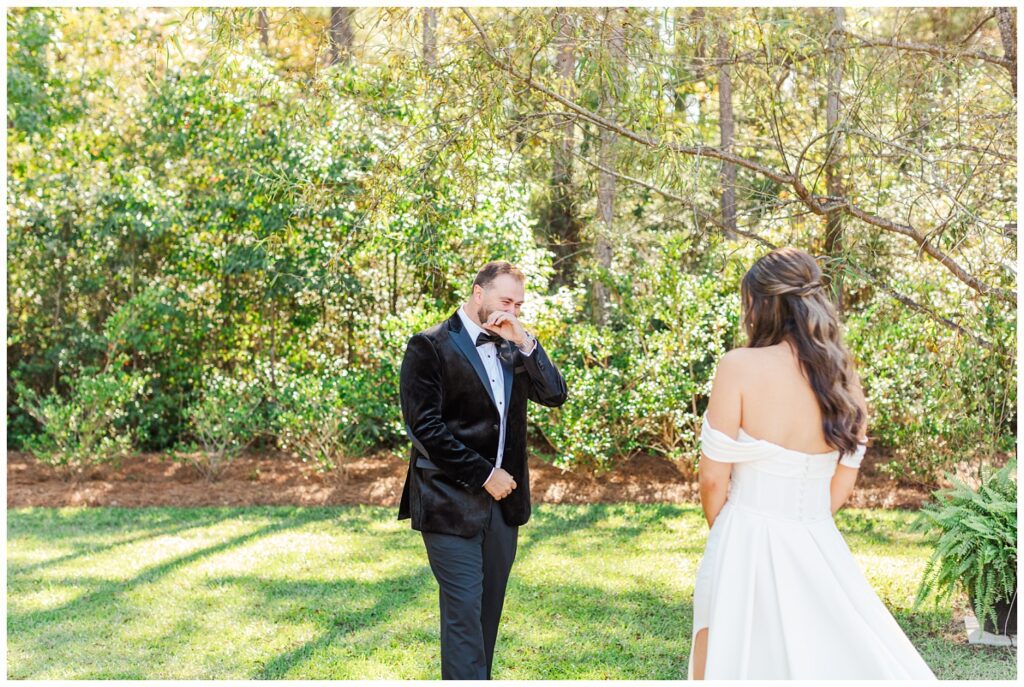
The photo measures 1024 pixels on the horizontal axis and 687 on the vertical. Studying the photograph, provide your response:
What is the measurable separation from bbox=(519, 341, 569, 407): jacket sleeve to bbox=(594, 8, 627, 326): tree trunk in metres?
1.22

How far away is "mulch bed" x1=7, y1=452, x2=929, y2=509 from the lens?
26.6 ft

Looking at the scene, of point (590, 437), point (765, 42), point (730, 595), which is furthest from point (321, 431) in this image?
point (730, 595)

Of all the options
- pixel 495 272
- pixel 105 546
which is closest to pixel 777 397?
pixel 495 272

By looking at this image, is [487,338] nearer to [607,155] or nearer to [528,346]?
[528,346]

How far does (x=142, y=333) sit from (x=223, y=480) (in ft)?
6.80

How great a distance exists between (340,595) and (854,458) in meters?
3.44

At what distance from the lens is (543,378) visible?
373 centimetres

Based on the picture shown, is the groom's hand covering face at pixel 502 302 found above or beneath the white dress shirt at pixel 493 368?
above

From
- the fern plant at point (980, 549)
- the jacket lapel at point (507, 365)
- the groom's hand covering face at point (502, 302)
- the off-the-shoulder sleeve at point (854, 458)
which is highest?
the groom's hand covering face at point (502, 302)

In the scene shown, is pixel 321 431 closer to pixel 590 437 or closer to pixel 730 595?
pixel 590 437

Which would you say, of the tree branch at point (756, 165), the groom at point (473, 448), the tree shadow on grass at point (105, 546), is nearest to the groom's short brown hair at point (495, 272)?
the groom at point (473, 448)

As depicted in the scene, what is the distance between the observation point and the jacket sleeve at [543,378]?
3715mm

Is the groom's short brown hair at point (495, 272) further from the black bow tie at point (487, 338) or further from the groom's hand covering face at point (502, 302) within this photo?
the black bow tie at point (487, 338)

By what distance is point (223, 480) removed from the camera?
29.1ft
